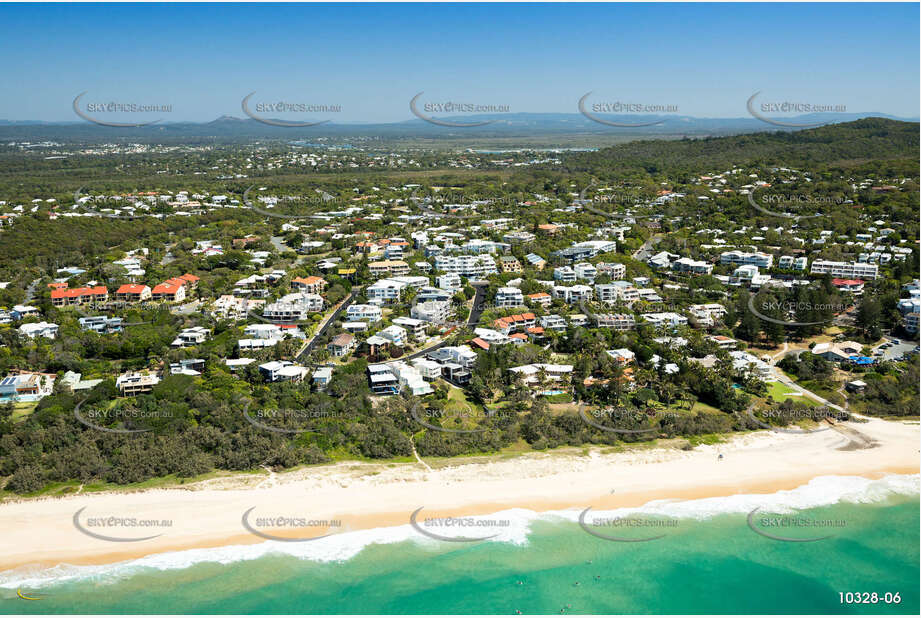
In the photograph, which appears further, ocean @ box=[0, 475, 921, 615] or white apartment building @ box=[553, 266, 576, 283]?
white apartment building @ box=[553, 266, 576, 283]

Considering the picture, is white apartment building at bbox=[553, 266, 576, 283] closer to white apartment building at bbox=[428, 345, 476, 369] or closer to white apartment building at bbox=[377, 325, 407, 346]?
white apartment building at bbox=[377, 325, 407, 346]

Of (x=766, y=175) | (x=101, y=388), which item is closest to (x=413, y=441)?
(x=101, y=388)

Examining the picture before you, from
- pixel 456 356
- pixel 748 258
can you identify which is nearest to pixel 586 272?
pixel 748 258

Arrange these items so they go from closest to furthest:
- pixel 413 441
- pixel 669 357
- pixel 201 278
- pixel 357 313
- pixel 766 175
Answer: pixel 413 441
pixel 669 357
pixel 357 313
pixel 201 278
pixel 766 175

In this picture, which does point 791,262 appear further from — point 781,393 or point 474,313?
point 474,313

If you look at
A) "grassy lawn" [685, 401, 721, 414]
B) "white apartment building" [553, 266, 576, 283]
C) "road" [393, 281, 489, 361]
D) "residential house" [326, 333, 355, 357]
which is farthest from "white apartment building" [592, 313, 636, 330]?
"residential house" [326, 333, 355, 357]

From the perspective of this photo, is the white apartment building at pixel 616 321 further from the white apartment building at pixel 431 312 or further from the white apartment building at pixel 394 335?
the white apartment building at pixel 394 335

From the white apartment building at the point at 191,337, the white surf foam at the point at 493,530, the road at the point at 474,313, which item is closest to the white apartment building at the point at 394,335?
the road at the point at 474,313

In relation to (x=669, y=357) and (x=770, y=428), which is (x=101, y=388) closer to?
(x=669, y=357)
